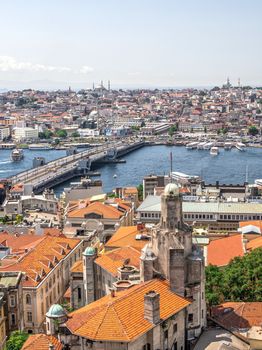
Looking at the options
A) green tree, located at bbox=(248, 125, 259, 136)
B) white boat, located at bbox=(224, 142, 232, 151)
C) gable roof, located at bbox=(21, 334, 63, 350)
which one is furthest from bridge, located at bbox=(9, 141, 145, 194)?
gable roof, located at bbox=(21, 334, 63, 350)

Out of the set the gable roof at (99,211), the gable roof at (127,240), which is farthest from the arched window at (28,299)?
the gable roof at (99,211)

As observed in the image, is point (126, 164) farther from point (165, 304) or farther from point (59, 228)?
point (165, 304)

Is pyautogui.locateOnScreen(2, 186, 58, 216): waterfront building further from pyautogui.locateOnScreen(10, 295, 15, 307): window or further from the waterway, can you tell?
pyautogui.locateOnScreen(10, 295, 15, 307): window

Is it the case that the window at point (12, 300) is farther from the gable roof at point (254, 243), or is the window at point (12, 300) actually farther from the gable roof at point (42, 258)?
the gable roof at point (254, 243)

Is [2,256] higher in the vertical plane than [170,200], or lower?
lower

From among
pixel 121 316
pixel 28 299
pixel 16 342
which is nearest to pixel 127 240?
pixel 28 299

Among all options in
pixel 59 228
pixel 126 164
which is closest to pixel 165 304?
pixel 59 228
